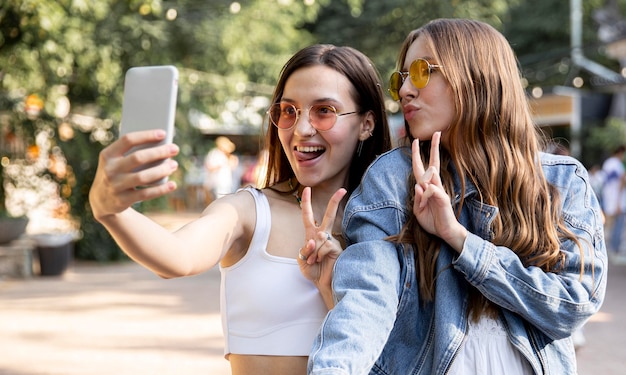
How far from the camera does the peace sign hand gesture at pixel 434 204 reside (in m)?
2.05

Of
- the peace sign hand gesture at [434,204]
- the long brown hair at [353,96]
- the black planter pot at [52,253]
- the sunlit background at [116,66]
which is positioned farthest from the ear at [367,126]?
the black planter pot at [52,253]

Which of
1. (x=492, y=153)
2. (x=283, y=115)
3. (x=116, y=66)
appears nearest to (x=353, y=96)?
(x=283, y=115)

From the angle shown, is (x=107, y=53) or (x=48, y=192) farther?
(x=48, y=192)

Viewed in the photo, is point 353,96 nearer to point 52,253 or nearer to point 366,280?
point 366,280

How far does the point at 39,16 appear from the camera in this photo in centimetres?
885

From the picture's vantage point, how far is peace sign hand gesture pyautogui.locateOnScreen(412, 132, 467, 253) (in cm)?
205

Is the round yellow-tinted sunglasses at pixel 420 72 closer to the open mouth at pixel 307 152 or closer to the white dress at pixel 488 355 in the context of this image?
the open mouth at pixel 307 152

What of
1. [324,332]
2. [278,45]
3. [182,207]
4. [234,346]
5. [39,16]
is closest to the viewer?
[324,332]

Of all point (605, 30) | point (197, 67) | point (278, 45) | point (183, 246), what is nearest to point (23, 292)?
point (197, 67)

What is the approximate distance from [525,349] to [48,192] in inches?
506

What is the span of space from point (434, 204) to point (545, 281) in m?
0.34

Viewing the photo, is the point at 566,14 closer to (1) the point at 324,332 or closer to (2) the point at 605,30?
(2) the point at 605,30

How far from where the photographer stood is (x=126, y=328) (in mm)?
8625

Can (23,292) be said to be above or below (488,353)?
below
